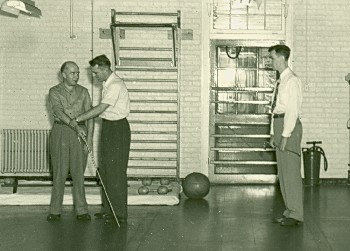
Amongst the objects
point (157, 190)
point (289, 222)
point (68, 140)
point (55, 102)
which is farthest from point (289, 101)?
point (157, 190)

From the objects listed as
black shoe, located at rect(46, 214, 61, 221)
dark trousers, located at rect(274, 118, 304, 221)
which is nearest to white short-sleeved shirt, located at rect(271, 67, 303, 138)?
dark trousers, located at rect(274, 118, 304, 221)

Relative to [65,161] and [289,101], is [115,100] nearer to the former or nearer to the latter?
[65,161]

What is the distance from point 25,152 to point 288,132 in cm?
583

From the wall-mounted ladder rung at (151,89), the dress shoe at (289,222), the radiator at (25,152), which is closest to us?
the dress shoe at (289,222)

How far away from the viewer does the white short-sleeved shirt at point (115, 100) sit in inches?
305

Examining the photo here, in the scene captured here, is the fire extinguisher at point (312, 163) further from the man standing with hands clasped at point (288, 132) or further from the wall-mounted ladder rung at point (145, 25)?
the man standing with hands clasped at point (288, 132)

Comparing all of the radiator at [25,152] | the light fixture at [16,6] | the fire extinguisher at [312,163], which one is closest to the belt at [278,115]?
the light fixture at [16,6]

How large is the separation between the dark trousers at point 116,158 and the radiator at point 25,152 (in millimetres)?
4480

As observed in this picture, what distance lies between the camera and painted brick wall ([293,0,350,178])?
12.2 meters

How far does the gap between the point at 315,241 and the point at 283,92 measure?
1.52m

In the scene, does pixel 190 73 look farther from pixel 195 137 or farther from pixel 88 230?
pixel 88 230

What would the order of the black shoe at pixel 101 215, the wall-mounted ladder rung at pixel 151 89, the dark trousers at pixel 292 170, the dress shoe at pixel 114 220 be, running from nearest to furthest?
the dark trousers at pixel 292 170 < the dress shoe at pixel 114 220 < the black shoe at pixel 101 215 < the wall-mounted ladder rung at pixel 151 89

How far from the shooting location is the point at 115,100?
776cm

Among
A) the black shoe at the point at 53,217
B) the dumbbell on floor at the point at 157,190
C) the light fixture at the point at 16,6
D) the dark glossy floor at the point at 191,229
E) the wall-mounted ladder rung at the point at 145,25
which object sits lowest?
the dark glossy floor at the point at 191,229
